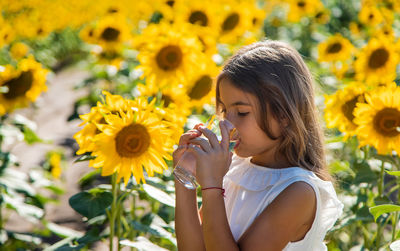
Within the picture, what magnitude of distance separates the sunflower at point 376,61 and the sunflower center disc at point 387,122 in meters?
1.25

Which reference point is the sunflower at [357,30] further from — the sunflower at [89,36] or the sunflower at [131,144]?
the sunflower at [131,144]

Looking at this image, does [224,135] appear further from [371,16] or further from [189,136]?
[371,16]

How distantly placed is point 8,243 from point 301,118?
169 cm

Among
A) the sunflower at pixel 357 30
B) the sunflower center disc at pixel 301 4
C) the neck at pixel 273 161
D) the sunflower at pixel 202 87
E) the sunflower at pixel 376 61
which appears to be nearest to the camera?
the neck at pixel 273 161

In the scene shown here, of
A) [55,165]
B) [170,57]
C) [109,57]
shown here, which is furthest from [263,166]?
[55,165]

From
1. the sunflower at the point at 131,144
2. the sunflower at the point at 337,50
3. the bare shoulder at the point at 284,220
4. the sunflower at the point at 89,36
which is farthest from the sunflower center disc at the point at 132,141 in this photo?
the sunflower at the point at 337,50

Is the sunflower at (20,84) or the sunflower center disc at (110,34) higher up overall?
the sunflower center disc at (110,34)

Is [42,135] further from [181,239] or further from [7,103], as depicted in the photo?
[181,239]

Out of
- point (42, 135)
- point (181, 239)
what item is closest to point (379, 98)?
point (181, 239)

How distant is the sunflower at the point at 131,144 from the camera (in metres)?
1.67

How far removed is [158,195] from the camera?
174 centimetres

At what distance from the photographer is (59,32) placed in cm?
809

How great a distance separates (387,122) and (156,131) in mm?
825

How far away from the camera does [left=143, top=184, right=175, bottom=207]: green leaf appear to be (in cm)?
171
